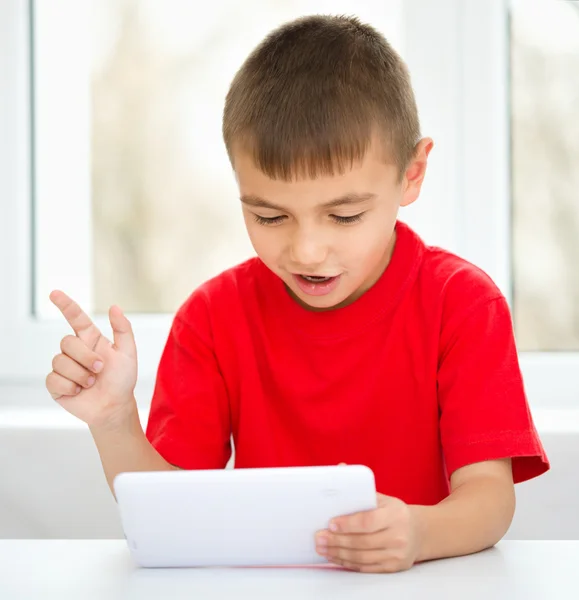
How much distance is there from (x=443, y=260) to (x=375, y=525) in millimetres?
448

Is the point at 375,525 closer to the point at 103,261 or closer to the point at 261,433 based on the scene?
the point at 261,433

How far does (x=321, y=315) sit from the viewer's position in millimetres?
1094

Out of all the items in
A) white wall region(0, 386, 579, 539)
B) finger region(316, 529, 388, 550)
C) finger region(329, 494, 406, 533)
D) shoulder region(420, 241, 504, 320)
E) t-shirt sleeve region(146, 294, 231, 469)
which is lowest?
white wall region(0, 386, 579, 539)

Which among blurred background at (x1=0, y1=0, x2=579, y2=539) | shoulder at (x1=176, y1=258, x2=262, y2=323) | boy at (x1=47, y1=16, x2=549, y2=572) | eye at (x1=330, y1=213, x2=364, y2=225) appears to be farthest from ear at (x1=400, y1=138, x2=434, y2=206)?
blurred background at (x1=0, y1=0, x2=579, y2=539)

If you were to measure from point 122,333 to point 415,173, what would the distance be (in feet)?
1.21

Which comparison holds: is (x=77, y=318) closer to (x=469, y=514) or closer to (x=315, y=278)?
(x=315, y=278)

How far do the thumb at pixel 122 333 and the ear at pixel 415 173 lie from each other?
0.33m

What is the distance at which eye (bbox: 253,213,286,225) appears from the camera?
0.94 meters

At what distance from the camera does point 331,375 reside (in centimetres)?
108

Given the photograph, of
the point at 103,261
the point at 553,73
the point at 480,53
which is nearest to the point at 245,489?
the point at 480,53

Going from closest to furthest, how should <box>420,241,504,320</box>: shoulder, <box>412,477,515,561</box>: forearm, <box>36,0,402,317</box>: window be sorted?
<box>412,477,515,561</box>: forearm
<box>420,241,504,320</box>: shoulder
<box>36,0,402,317</box>: window

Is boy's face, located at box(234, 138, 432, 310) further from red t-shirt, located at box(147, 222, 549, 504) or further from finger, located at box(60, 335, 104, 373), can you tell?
finger, located at box(60, 335, 104, 373)

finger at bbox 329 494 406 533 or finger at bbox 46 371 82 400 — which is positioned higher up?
finger at bbox 46 371 82 400

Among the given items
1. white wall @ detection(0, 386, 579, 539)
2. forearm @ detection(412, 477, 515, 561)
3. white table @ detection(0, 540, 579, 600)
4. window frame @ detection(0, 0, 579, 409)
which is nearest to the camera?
white table @ detection(0, 540, 579, 600)
